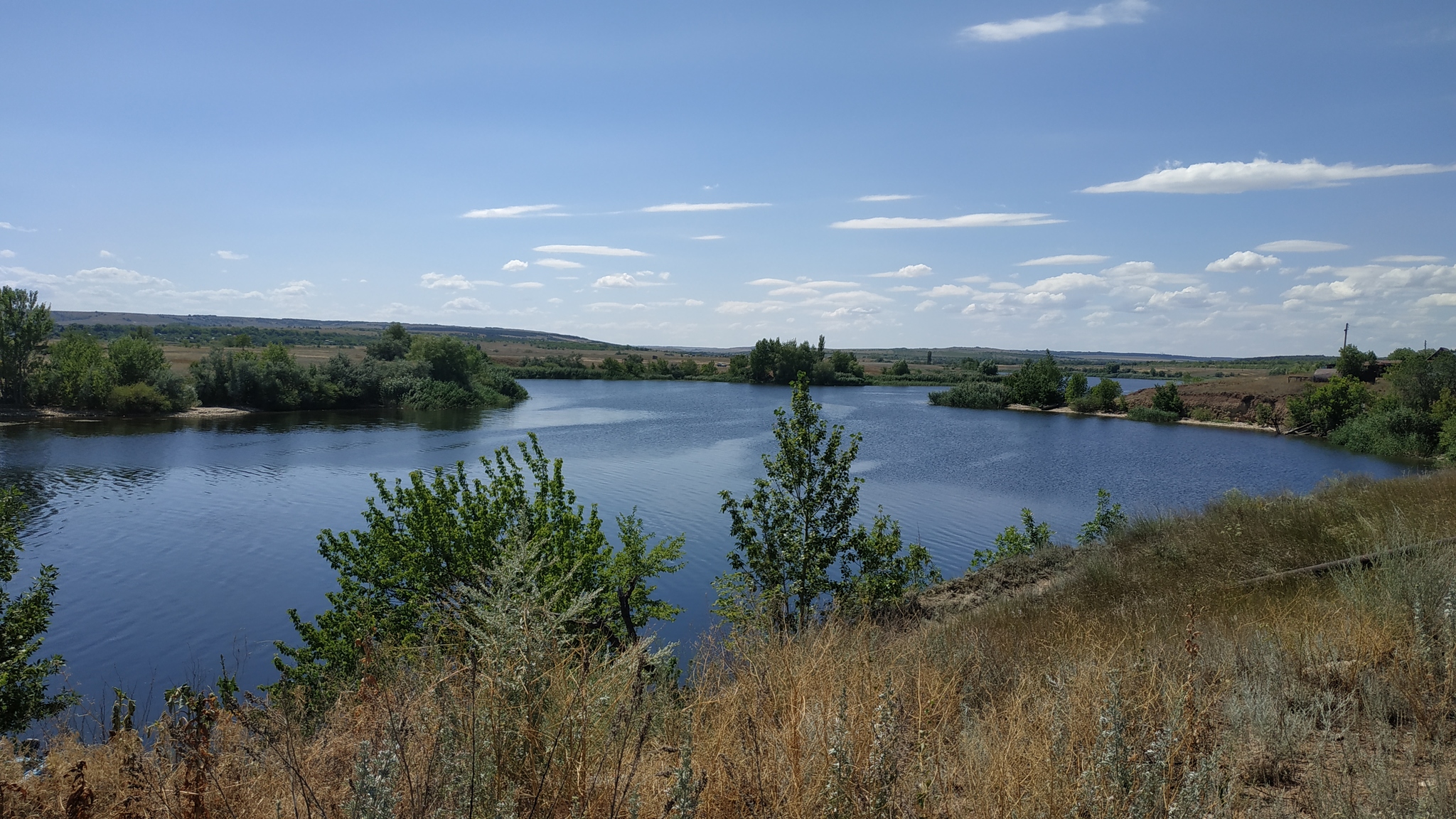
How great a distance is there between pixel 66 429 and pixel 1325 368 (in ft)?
306

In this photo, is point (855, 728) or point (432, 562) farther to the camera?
point (432, 562)

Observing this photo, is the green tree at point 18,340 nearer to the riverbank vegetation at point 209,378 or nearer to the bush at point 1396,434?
the riverbank vegetation at point 209,378

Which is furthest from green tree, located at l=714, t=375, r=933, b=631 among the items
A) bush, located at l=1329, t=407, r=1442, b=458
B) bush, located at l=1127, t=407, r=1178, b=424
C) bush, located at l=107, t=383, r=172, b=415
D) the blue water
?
bush, located at l=1127, t=407, r=1178, b=424

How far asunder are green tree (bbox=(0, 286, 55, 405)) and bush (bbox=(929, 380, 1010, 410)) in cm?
7513

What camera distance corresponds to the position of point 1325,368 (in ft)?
212

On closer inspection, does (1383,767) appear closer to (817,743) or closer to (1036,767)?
(1036,767)

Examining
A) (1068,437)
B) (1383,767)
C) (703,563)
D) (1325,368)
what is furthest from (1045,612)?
(1325,368)

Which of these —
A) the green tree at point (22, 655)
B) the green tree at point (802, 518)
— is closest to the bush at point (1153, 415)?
the green tree at point (802, 518)

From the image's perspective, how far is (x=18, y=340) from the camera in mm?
52062

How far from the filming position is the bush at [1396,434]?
4166 centimetres

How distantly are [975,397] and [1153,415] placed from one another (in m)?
17.4

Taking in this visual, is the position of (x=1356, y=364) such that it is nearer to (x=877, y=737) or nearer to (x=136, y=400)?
(x=877, y=737)

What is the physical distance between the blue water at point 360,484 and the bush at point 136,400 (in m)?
3.91

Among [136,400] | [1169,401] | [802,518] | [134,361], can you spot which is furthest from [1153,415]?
[134,361]
